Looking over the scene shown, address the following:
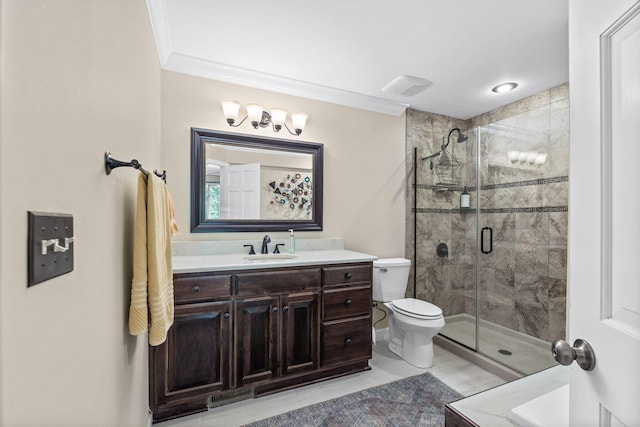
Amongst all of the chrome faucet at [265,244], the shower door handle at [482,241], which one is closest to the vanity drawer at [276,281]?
the chrome faucet at [265,244]

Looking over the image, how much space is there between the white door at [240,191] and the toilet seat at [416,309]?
143cm

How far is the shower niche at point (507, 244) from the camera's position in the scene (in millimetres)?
2375

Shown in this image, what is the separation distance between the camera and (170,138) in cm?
223

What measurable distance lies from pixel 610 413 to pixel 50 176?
1159mm

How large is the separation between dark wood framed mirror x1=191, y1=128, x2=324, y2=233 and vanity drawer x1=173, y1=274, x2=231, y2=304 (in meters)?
0.64

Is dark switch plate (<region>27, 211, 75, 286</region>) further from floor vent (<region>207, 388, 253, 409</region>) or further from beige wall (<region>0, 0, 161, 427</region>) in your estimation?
floor vent (<region>207, 388, 253, 409</region>)

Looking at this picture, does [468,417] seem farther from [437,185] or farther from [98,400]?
[437,185]

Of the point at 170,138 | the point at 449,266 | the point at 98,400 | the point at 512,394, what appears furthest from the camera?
the point at 449,266

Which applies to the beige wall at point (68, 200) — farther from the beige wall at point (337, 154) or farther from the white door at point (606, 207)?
the beige wall at point (337, 154)

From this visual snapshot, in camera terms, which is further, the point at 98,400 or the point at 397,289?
the point at 397,289

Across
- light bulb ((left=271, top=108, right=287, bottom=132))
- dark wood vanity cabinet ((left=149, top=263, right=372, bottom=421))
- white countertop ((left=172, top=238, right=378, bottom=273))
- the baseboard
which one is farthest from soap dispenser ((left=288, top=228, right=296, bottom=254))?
the baseboard

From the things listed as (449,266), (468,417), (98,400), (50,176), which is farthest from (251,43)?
(449,266)

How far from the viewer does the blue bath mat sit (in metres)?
→ 1.74

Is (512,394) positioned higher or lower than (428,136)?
lower
